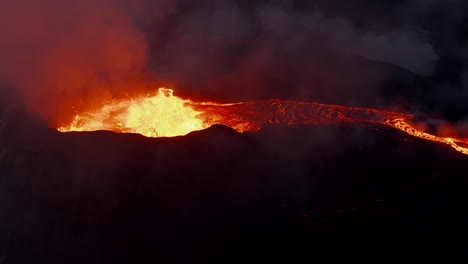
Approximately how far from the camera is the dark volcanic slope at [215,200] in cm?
556

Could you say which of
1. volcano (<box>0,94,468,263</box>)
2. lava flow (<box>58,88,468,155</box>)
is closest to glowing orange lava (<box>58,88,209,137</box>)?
lava flow (<box>58,88,468,155</box>)

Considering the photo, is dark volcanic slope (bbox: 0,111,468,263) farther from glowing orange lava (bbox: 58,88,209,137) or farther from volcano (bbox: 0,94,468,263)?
glowing orange lava (bbox: 58,88,209,137)

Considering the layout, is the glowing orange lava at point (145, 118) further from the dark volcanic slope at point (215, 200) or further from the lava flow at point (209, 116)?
the dark volcanic slope at point (215, 200)

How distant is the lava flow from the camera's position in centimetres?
768

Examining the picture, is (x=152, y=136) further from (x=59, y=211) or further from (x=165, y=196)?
(x=59, y=211)

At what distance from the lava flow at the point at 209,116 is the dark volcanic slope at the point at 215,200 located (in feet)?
2.48

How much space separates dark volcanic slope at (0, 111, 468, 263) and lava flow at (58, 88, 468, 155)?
757 mm

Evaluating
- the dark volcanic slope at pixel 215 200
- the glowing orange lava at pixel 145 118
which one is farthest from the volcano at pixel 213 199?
the glowing orange lava at pixel 145 118

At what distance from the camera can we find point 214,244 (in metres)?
5.54

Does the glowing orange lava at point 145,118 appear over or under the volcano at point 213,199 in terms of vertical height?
over

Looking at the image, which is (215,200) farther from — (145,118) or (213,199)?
(145,118)

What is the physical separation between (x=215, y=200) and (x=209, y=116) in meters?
2.71

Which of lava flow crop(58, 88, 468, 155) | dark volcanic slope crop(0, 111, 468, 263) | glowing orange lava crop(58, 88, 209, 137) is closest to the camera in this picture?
dark volcanic slope crop(0, 111, 468, 263)

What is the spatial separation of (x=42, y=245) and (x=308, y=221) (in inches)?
158
